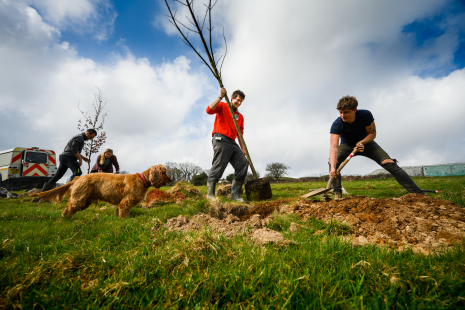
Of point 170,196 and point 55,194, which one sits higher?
point 55,194

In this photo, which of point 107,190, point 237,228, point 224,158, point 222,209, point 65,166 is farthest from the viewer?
point 65,166

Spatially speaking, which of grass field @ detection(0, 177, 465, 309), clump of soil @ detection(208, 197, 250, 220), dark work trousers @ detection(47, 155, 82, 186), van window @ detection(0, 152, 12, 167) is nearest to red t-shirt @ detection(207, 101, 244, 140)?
clump of soil @ detection(208, 197, 250, 220)

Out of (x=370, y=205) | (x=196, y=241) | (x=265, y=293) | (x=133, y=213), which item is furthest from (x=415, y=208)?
(x=133, y=213)

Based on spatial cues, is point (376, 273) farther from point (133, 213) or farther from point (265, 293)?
point (133, 213)

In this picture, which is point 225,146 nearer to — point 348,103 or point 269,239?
point 348,103

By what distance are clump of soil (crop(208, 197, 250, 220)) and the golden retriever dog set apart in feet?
4.63

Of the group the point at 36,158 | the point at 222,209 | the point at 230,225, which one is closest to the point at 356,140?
the point at 222,209

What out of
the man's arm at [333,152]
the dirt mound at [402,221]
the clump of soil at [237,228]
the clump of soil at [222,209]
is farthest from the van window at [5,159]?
the man's arm at [333,152]

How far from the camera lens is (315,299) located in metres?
1.11

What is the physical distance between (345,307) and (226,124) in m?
5.07

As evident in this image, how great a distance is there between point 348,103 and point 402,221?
2.87m

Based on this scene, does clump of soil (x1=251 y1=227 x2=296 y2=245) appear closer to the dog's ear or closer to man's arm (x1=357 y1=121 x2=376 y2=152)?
the dog's ear

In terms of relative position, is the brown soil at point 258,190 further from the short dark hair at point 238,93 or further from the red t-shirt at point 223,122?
the short dark hair at point 238,93

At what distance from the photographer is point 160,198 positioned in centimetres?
637
